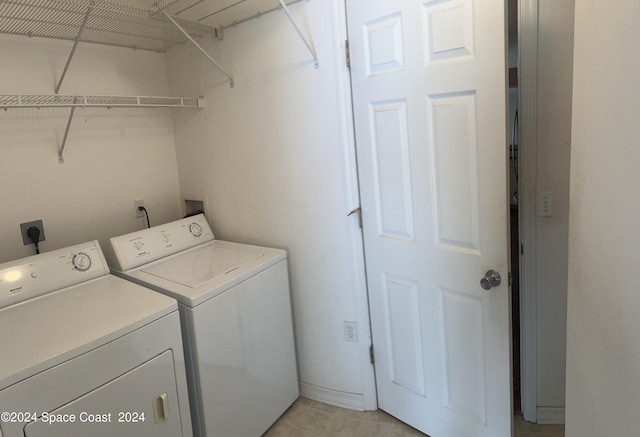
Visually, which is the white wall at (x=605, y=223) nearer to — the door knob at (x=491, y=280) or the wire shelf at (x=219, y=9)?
the door knob at (x=491, y=280)

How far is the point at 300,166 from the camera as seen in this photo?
2035 mm

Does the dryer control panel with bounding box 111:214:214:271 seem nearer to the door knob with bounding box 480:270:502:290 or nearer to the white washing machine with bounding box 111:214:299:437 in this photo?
the white washing machine with bounding box 111:214:299:437

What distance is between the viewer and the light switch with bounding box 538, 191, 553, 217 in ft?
5.67

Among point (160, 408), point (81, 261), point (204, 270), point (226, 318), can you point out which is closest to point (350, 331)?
point (226, 318)

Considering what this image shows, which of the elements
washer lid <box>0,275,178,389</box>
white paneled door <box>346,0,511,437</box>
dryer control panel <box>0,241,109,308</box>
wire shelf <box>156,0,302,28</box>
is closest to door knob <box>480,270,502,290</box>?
white paneled door <box>346,0,511,437</box>

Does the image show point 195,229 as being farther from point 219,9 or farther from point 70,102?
point 219,9

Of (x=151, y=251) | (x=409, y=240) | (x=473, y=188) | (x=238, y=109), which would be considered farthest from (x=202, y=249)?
(x=473, y=188)

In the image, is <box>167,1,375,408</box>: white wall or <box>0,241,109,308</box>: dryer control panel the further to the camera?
<box>167,1,375,408</box>: white wall

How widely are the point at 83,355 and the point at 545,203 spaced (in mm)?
1882

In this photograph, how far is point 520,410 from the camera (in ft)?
6.50

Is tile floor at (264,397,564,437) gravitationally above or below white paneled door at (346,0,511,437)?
below

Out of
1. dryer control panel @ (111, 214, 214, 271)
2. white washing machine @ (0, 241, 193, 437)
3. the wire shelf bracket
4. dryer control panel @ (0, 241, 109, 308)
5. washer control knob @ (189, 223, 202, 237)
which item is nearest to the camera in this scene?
white washing machine @ (0, 241, 193, 437)

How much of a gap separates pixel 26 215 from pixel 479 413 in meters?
2.28

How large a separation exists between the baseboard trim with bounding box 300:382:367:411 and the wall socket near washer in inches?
12.3
